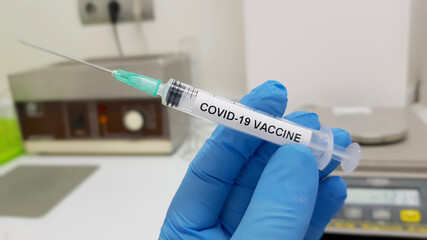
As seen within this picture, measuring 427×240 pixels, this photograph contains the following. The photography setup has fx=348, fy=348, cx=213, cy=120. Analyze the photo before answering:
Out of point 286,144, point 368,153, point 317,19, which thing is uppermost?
point 317,19

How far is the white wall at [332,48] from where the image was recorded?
2.89 feet

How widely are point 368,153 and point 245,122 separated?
0.35 m

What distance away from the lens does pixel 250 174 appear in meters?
0.49

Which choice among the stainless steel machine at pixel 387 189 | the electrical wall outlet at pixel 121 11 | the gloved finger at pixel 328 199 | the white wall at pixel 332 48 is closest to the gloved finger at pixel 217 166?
the gloved finger at pixel 328 199

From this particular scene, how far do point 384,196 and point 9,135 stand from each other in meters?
1.04

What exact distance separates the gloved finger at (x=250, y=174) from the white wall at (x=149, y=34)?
0.68 meters

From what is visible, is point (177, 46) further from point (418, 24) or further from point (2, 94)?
point (418, 24)

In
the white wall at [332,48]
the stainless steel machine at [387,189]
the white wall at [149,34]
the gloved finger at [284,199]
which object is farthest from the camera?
the white wall at [149,34]

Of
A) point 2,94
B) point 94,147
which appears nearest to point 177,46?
point 94,147

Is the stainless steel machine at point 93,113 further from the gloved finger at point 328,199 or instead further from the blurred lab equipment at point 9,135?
the gloved finger at point 328,199

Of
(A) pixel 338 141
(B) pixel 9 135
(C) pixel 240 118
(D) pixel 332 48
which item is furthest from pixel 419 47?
(B) pixel 9 135

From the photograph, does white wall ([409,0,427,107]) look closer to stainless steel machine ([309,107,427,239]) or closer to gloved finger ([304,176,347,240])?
stainless steel machine ([309,107,427,239])

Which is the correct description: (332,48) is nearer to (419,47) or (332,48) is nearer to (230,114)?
(419,47)

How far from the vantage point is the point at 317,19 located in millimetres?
902
